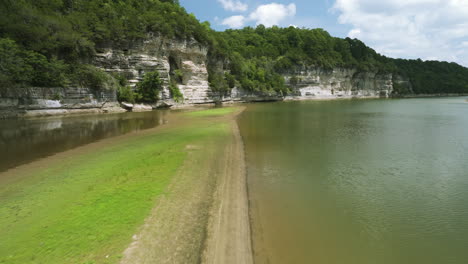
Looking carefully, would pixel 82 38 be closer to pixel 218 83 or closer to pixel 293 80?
pixel 218 83

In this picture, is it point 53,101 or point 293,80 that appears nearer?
point 53,101

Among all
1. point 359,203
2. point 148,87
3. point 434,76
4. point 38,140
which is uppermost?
point 434,76

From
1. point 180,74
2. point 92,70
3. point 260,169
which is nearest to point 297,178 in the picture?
point 260,169

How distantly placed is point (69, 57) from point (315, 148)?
1447 inches

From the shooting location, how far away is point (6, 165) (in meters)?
11.0

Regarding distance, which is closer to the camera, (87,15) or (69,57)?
(69,57)

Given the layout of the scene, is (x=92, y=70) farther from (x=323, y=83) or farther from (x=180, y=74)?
(x=323, y=83)

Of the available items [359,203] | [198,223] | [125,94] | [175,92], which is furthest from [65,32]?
[359,203]

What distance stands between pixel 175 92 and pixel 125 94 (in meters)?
10.0

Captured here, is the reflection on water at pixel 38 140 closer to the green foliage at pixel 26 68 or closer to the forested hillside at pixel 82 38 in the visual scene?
the green foliage at pixel 26 68

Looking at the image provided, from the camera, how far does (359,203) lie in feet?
24.8

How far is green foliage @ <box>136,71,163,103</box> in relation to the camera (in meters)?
40.8

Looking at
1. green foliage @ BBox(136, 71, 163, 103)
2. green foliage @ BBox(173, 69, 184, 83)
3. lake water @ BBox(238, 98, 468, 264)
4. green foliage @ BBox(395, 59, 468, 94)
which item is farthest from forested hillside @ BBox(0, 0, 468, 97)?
green foliage @ BBox(395, 59, 468, 94)

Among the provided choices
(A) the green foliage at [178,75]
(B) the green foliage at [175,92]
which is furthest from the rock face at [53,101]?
(A) the green foliage at [178,75]
